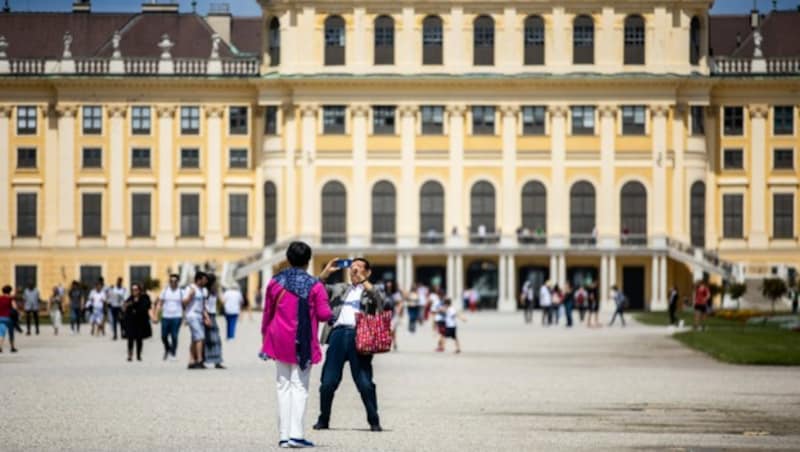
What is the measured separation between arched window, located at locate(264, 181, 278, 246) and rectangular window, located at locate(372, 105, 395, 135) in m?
4.92

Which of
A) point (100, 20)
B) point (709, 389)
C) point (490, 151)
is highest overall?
point (100, 20)

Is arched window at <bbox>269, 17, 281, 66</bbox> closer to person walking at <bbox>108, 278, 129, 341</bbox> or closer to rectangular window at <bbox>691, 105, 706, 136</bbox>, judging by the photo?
rectangular window at <bbox>691, 105, 706, 136</bbox>

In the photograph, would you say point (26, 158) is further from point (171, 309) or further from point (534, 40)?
point (171, 309)

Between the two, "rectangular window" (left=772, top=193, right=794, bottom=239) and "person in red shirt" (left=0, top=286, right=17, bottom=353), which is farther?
"rectangular window" (left=772, top=193, right=794, bottom=239)

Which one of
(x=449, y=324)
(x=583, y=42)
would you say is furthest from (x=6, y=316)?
(x=583, y=42)

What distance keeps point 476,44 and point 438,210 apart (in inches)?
276

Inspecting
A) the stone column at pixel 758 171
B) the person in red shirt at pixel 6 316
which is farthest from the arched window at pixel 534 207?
the person in red shirt at pixel 6 316

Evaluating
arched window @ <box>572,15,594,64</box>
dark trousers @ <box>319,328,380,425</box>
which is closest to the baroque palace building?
arched window @ <box>572,15,594,64</box>

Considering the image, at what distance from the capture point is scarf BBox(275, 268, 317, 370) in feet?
70.6

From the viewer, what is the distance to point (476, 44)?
90.8 metres

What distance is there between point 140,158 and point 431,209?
Result: 12.7 metres

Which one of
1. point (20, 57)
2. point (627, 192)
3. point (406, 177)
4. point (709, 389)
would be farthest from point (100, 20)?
point (709, 389)

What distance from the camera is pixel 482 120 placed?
301ft

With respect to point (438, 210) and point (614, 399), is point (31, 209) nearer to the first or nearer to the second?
point (438, 210)
